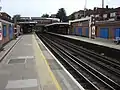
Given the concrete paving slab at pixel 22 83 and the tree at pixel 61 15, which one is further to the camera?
the tree at pixel 61 15

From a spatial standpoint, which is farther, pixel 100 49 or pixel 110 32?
pixel 110 32

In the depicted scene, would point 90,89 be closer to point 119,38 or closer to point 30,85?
point 30,85

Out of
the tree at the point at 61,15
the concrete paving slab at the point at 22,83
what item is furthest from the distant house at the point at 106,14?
the tree at the point at 61,15

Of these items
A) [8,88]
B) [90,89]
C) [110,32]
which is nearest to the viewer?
[8,88]

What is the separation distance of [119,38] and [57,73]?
2395 cm

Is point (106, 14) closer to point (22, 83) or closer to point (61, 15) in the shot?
point (22, 83)

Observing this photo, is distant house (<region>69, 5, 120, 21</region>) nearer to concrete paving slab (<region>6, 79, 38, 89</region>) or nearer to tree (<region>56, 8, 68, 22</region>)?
concrete paving slab (<region>6, 79, 38, 89</region>)

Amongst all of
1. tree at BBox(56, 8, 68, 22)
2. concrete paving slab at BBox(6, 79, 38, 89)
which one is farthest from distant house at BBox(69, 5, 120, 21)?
tree at BBox(56, 8, 68, 22)

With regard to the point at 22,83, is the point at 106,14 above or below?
above

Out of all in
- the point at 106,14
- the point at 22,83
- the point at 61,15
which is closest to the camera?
the point at 22,83

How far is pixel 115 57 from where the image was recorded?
2448 centimetres

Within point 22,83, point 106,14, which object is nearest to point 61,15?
point 106,14

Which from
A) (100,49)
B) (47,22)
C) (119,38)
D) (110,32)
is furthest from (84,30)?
(47,22)

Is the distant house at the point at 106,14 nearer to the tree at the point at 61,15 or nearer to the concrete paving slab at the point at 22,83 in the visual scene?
the concrete paving slab at the point at 22,83
